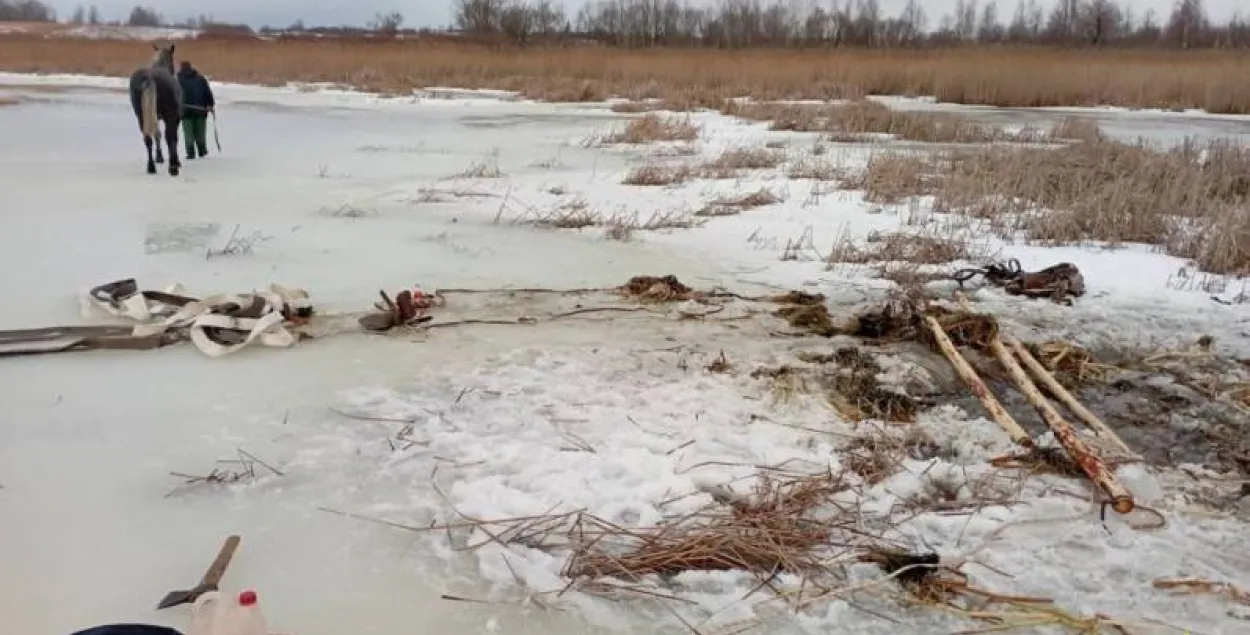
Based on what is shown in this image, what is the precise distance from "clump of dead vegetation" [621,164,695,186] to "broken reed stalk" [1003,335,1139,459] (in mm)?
5581

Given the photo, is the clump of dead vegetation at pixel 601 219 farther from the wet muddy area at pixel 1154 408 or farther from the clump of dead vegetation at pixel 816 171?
the wet muddy area at pixel 1154 408

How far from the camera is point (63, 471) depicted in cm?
324

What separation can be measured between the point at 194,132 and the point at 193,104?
1.21 ft

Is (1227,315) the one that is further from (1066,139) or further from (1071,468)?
(1066,139)

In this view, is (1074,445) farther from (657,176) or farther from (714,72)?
(714,72)

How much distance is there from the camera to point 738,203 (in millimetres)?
8688

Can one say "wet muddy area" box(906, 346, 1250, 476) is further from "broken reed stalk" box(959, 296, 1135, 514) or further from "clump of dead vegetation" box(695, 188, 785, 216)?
"clump of dead vegetation" box(695, 188, 785, 216)

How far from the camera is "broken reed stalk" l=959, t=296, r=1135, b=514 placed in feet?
9.84

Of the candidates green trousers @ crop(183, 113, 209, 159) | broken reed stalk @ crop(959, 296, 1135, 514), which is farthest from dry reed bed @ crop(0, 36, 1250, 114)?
broken reed stalk @ crop(959, 296, 1135, 514)

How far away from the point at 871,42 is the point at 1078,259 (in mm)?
46447

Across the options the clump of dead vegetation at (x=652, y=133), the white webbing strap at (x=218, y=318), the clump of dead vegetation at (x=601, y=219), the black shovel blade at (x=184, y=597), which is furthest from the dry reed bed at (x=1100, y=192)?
the black shovel blade at (x=184, y=597)

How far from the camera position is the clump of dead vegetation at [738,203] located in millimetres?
8391

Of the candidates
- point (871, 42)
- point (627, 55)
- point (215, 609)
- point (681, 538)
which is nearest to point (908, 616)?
point (681, 538)

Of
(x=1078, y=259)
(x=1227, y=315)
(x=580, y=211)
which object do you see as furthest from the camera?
(x=580, y=211)
